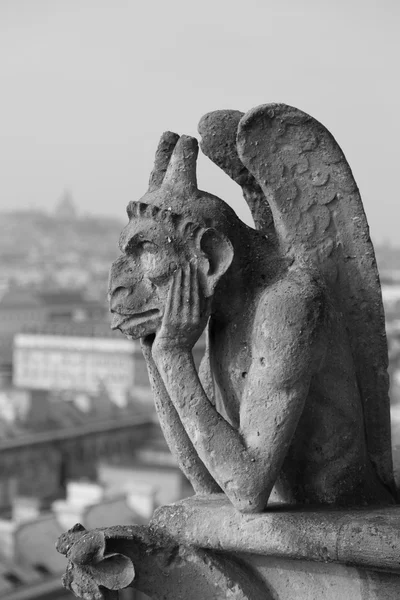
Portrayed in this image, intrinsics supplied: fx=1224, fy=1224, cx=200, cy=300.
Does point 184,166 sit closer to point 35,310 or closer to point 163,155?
point 163,155

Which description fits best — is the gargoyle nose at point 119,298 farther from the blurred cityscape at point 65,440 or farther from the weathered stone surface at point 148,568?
the blurred cityscape at point 65,440

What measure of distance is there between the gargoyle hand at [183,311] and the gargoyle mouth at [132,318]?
7cm

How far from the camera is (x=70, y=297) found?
309 feet

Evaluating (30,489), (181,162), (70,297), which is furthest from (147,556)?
(70,297)

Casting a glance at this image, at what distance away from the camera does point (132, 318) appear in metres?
4.34

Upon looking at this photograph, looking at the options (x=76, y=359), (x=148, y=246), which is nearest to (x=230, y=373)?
(x=148, y=246)

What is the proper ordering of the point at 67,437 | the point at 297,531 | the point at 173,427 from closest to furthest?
the point at 297,531
the point at 173,427
the point at 67,437

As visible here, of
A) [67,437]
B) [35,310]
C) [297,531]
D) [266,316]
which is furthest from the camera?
[35,310]

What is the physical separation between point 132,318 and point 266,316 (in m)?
0.49

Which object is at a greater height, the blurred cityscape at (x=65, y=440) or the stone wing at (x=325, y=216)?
the stone wing at (x=325, y=216)

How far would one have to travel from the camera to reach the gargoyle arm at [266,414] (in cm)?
409

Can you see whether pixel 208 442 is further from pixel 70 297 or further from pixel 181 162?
pixel 70 297

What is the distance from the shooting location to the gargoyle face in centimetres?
427

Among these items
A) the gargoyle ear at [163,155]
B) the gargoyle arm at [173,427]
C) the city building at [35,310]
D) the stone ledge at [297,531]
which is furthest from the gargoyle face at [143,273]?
the city building at [35,310]
